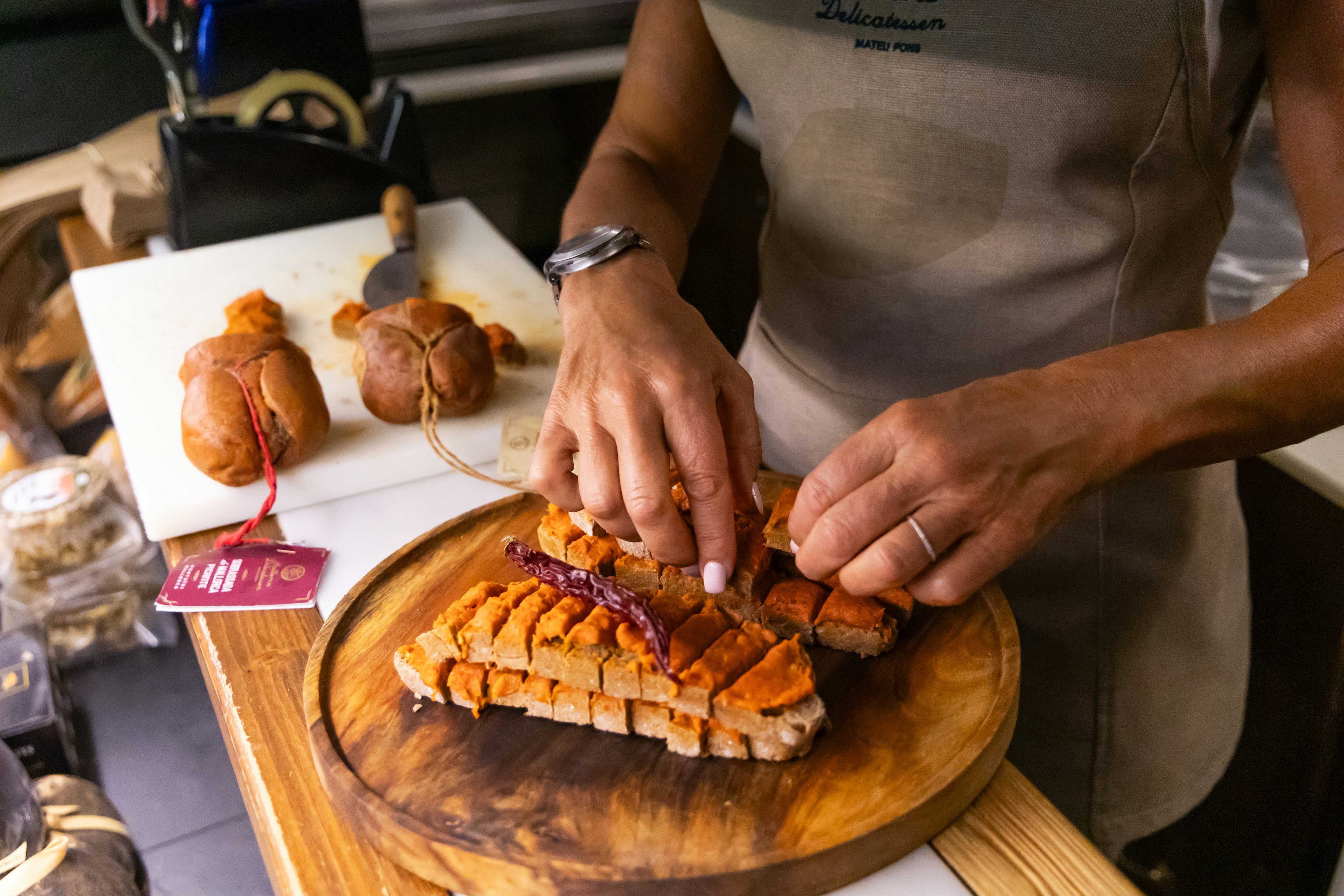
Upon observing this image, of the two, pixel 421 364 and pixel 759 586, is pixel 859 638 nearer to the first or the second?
pixel 759 586

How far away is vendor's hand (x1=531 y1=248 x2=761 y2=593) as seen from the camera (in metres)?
1.22

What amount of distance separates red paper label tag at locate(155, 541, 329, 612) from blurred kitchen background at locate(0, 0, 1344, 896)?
307mm

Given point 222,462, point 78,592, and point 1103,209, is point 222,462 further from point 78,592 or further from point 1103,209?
point 1103,209

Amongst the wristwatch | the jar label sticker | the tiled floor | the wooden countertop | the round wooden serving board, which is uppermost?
the wristwatch

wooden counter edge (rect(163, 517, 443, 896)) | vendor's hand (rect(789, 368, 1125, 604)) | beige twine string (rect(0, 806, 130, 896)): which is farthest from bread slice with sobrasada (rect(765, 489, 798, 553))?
beige twine string (rect(0, 806, 130, 896))

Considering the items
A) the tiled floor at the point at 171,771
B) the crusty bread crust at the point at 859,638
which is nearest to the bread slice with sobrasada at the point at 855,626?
the crusty bread crust at the point at 859,638

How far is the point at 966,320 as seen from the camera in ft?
5.41

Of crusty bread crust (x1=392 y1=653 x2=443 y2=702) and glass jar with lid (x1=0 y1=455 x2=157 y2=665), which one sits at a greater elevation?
crusty bread crust (x1=392 y1=653 x2=443 y2=702)

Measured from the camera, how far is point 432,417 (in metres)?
1.82

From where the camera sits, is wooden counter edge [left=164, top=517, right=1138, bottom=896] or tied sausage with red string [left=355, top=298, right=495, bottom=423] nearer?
wooden counter edge [left=164, top=517, right=1138, bottom=896]

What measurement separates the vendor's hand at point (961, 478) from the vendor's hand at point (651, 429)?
14 centimetres

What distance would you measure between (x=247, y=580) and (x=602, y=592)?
0.65 meters

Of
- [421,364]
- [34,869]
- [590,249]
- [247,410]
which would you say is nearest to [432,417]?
[421,364]

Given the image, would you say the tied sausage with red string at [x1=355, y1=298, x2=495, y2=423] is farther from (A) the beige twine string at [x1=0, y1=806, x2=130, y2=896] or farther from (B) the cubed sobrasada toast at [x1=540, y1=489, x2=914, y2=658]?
(A) the beige twine string at [x1=0, y1=806, x2=130, y2=896]
